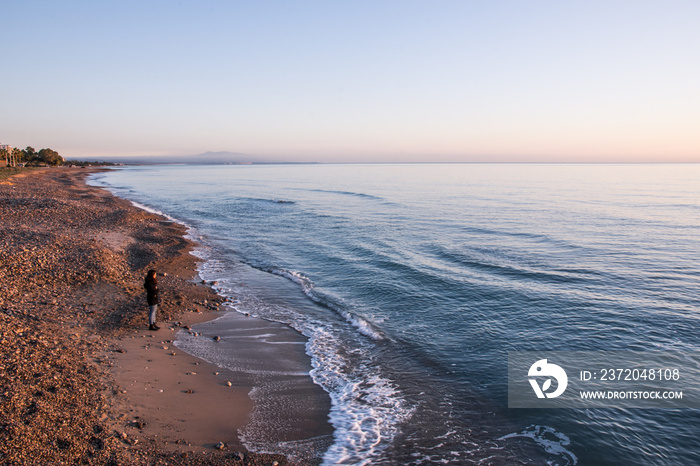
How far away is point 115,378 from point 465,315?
42.1 ft

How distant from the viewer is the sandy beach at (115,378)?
7871 mm

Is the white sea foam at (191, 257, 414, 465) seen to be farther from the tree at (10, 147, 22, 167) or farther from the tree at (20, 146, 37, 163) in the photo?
the tree at (20, 146, 37, 163)

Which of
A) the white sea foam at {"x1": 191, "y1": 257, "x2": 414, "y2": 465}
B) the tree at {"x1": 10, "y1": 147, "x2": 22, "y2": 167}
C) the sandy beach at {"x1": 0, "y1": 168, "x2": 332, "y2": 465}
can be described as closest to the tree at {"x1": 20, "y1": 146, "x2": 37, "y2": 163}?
the tree at {"x1": 10, "y1": 147, "x2": 22, "y2": 167}

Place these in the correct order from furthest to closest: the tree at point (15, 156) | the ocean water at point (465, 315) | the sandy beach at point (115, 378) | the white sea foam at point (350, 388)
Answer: the tree at point (15, 156)
the ocean water at point (465, 315)
the white sea foam at point (350, 388)
the sandy beach at point (115, 378)

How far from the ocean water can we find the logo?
93 cm

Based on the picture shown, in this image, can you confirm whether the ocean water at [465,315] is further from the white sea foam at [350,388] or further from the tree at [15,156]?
the tree at [15,156]

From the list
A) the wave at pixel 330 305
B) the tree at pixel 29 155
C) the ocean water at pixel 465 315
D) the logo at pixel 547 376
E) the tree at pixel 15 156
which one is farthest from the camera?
the tree at pixel 29 155

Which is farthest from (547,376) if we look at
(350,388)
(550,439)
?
(350,388)

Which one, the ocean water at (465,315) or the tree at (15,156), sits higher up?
the tree at (15,156)

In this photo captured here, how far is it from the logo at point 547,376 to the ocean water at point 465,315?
93 centimetres

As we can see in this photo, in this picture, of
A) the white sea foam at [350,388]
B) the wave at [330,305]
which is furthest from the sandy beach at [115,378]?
the wave at [330,305]

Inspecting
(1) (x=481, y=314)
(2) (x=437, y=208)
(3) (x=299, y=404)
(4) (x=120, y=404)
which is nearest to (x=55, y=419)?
(4) (x=120, y=404)

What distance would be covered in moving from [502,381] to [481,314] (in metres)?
5.12

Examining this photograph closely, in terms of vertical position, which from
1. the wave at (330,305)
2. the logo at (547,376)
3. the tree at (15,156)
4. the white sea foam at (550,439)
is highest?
the tree at (15,156)
